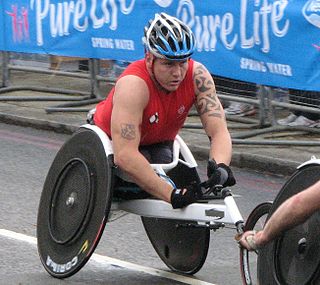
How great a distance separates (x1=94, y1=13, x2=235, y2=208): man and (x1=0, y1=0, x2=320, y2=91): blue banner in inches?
149

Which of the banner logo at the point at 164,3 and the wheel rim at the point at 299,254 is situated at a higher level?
the wheel rim at the point at 299,254

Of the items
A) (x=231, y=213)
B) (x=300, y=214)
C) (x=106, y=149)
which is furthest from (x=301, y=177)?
(x=106, y=149)

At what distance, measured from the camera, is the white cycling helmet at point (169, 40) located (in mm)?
5594

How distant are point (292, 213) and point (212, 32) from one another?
6443 mm

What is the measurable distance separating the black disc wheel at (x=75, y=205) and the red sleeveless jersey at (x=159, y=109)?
17 centimetres

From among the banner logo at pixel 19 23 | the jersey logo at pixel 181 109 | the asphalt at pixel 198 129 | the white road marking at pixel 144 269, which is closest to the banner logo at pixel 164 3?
the asphalt at pixel 198 129

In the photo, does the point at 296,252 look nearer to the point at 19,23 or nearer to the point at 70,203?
the point at 70,203

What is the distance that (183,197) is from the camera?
17.9 ft

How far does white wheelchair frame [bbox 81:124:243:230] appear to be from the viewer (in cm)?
525

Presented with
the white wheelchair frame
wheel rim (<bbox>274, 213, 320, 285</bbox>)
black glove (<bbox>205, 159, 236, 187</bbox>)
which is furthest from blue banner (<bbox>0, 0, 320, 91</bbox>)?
wheel rim (<bbox>274, 213, 320, 285</bbox>)

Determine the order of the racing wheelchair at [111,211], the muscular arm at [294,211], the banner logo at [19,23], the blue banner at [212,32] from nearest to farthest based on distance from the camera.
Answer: the muscular arm at [294,211] < the racing wheelchair at [111,211] < the blue banner at [212,32] < the banner logo at [19,23]

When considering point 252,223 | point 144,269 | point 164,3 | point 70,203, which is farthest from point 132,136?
point 164,3

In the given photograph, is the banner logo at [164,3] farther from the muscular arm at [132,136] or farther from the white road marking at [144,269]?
the muscular arm at [132,136]

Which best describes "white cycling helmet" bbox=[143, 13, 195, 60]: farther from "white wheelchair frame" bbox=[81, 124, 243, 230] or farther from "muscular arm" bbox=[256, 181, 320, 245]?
"muscular arm" bbox=[256, 181, 320, 245]
